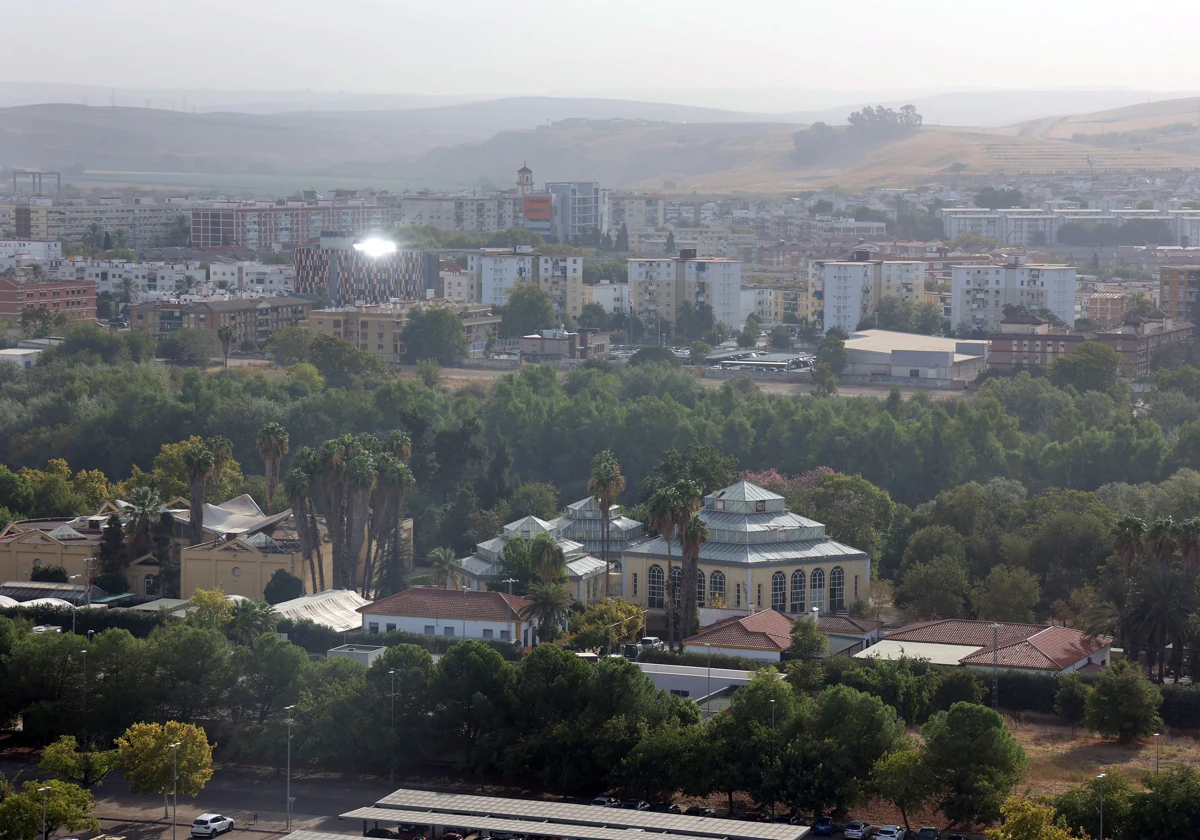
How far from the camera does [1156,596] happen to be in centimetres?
4153

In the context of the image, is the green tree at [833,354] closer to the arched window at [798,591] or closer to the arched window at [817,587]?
the arched window at [817,587]

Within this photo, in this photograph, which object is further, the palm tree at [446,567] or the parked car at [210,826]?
the palm tree at [446,567]

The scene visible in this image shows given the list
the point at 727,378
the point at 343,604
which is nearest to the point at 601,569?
the point at 343,604

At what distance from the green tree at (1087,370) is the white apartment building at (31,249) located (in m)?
69.7

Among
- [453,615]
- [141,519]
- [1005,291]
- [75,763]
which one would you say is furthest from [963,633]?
[1005,291]

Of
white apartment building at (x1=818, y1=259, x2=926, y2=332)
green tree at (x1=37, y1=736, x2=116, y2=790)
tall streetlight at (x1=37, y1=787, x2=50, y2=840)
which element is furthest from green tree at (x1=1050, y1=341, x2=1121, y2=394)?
tall streetlight at (x1=37, y1=787, x2=50, y2=840)

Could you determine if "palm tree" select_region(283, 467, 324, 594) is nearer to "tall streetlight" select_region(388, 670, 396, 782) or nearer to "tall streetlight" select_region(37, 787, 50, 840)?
"tall streetlight" select_region(388, 670, 396, 782)

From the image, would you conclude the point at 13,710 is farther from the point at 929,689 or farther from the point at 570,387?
A: the point at 570,387

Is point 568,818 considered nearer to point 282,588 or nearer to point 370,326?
point 282,588

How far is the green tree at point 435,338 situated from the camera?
9444cm

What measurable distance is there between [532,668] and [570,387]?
45.3m

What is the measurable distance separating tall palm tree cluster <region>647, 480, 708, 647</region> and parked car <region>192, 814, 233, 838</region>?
13137 mm

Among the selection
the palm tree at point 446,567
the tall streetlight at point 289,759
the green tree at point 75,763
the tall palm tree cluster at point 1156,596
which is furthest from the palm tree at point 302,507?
the tall palm tree cluster at point 1156,596

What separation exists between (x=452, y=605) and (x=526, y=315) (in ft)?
207
